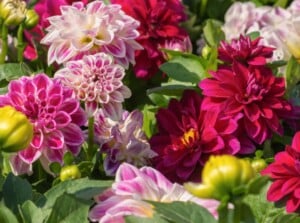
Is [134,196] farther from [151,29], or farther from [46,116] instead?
[151,29]

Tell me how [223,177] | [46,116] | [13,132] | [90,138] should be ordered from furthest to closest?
[90,138] < [46,116] < [13,132] < [223,177]

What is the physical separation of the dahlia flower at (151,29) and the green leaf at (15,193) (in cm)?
63

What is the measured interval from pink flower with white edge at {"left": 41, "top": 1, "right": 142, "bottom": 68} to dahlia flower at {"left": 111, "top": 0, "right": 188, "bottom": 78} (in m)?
0.21

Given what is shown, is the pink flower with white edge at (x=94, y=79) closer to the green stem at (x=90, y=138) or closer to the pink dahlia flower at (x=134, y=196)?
the green stem at (x=90, y=138)

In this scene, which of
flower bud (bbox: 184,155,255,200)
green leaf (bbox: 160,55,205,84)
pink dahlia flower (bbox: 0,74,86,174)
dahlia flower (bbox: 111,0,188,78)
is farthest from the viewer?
dahlia flower (bbox: 111,0,188,78)

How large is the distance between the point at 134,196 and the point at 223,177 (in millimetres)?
193

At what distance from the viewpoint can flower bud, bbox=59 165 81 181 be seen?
1.23m

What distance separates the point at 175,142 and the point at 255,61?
0.18 m

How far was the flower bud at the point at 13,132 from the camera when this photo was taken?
0.98m

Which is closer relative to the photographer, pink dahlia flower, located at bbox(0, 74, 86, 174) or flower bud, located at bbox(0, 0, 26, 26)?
pink dahlia flower, located at bbox(0, 74, 86, 174)

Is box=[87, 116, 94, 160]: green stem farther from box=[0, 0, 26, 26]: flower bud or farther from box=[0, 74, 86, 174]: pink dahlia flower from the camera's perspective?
box=[0, 0, 26, 26]: flower bud

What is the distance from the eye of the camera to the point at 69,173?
123 cm

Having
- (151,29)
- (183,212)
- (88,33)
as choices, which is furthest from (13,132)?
(151,29)

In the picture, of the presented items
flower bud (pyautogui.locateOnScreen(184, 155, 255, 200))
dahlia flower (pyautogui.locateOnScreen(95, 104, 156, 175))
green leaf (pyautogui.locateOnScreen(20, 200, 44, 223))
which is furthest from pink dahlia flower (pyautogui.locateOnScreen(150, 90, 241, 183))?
flower bud (pyautogui.locateOnScreen(184, 155, 255, 200))
